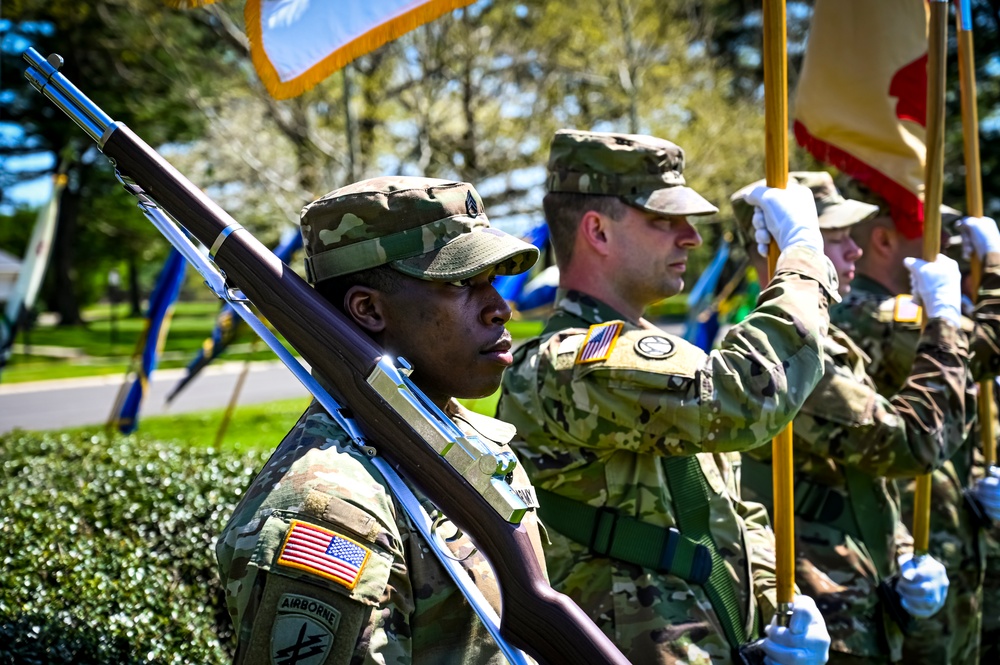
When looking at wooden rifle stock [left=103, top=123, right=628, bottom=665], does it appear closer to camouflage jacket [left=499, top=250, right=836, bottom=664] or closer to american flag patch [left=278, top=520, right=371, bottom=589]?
american flag patch [left=278, top=520, right=371, bottom=589]

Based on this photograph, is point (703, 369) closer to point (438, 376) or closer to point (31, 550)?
point (438, 376)

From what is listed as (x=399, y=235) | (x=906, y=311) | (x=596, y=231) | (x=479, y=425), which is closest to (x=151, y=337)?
(x=596, y=231)

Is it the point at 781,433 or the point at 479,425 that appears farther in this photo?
the point at 781,433

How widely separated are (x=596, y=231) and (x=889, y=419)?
3.83ft

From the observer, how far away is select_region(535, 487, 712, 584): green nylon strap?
261 centimetres

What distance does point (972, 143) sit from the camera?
3.99 metres

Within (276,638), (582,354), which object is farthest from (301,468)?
(582,354)

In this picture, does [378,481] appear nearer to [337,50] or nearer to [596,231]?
→ [596,231]

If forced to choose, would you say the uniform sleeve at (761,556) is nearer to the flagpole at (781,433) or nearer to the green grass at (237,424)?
the flagpole at (781,433)

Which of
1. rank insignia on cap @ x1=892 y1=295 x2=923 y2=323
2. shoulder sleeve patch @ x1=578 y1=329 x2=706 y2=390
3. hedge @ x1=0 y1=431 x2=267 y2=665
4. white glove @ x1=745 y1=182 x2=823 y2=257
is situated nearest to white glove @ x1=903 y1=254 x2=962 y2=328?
rank insignia on cap @ x1=892 y1=295 x2=923 y2=323

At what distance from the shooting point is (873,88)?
161 inches

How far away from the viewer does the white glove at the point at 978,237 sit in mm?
4078

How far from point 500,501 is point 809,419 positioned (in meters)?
1.81

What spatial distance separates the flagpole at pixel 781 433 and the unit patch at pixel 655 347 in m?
0.54
